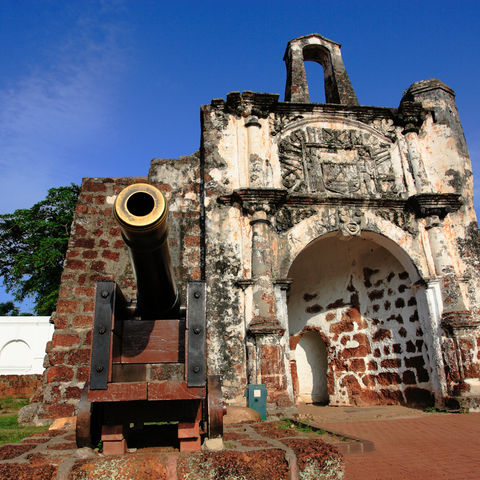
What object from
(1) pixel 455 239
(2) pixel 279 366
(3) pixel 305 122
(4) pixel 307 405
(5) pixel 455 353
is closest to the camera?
(2) pixel 279 366

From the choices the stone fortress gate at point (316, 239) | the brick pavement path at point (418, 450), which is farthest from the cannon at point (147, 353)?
the stone fortress gate at point (316, 239)

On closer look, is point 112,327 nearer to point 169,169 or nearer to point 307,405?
point 169,169

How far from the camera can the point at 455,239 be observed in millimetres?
7426

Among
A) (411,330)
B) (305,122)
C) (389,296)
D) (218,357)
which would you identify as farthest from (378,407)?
(305,122)

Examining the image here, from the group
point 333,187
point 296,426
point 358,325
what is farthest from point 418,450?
point 358,325

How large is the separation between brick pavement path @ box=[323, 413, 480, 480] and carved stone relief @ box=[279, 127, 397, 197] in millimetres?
3903

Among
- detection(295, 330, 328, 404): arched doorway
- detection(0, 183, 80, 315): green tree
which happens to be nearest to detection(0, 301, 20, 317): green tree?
detection(0, 183, 80, 315): green tree

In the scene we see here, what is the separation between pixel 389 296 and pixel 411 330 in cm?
87

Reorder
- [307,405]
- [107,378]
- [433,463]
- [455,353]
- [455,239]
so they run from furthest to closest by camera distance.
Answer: [307,405]
[455,239]
[455,353]
[433,463]
[107,378]

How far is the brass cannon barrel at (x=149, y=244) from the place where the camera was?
7.71 ft

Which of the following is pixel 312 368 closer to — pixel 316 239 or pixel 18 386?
pixel 316 239

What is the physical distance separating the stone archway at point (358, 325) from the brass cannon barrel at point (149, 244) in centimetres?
484

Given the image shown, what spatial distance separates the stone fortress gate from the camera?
6.35 meters

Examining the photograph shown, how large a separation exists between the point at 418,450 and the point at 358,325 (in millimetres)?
4842
